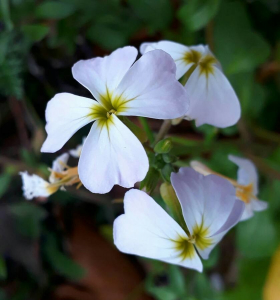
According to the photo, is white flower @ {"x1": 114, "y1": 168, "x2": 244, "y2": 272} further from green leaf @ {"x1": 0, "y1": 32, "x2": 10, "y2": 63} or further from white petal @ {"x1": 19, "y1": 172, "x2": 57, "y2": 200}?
green leaf @ {"x1": 0, "y1": 32, "x2": 10, "y2": 63}

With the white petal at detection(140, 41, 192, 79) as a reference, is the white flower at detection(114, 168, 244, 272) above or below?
below

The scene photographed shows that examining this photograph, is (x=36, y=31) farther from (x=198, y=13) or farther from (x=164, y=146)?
(x=164, y=146)

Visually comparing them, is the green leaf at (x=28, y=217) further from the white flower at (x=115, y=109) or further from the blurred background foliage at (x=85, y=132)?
the white flower at (x=115, y=109)

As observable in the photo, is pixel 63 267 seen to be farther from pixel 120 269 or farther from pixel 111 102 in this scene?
pixel 111 102

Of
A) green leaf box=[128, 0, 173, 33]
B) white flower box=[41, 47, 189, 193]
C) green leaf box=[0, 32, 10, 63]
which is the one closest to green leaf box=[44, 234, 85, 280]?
green leaf box=[0, 32, 10, 63]

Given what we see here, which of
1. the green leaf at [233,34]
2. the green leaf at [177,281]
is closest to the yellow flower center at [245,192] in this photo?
the green leaf at [233,34]

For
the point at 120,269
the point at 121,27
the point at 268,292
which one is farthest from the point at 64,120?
the point at 120,269

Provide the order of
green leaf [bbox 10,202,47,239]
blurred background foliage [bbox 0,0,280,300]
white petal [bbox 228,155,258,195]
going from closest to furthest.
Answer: white petal [bbox 228,155,258,195]
blurred background foliage [bbox 0,0,280,300]
green leaf [bbox 10,202,47,239]
